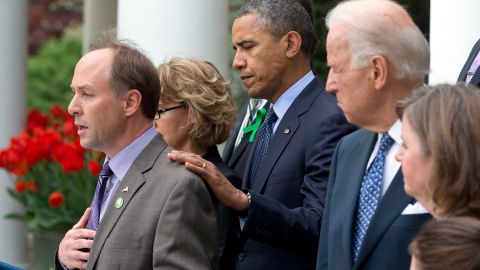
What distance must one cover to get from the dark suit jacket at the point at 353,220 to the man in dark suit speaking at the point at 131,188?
46 cm

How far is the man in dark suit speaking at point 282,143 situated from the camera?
15.0 ft

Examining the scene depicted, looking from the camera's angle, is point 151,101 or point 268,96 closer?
point 151,101

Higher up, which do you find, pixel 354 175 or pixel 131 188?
pixel 354 175

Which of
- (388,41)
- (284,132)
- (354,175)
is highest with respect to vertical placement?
(388,41)

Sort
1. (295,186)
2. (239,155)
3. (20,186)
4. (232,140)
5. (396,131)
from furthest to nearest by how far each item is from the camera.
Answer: (20,186) → (232,140) → (239,155) → (295,186) → (396,131)

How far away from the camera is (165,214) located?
3914 millimetres

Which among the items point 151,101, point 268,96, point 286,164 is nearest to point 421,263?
point 151,101

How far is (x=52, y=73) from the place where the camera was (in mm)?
25297

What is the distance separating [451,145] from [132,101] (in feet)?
4.88

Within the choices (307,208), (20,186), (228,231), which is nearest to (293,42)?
(307,208)

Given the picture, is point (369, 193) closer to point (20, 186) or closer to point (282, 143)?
point (282, 143)

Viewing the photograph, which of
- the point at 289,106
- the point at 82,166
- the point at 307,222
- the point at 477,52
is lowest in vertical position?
the point at 82,166

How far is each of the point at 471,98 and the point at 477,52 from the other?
1386 mm

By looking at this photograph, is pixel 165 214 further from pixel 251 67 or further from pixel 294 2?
pixel 294 2
